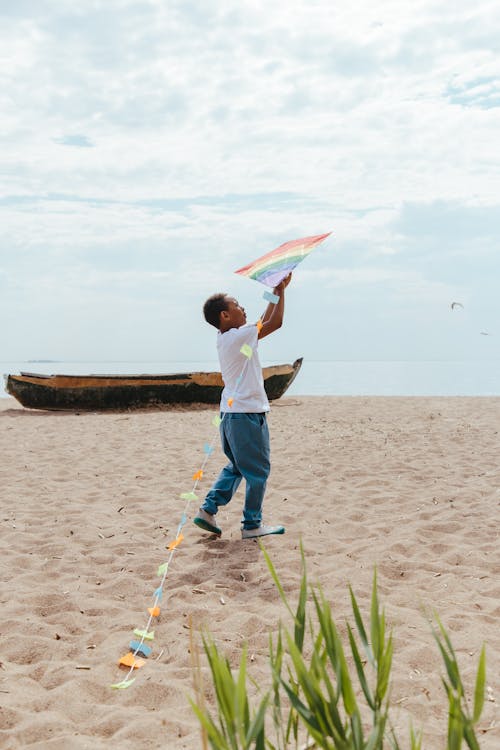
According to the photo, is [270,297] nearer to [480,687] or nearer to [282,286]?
[282,286]

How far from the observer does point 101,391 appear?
1552 cm

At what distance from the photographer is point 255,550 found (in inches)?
192

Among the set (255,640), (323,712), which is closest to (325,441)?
(255,640)

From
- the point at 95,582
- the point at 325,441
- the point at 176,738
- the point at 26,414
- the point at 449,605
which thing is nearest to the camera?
the point at 176,738

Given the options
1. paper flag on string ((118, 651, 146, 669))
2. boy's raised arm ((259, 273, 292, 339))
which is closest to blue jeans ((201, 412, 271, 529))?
boy's raised arm ((259, 273, 292, 339))

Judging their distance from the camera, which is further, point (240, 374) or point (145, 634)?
point (240, 374)

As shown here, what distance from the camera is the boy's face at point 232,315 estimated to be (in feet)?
15.0

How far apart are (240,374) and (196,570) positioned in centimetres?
130

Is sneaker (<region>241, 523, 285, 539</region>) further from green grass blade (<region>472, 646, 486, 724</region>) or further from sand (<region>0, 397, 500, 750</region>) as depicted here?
green grass blade (<region>472, 646, 486, 724</region>)

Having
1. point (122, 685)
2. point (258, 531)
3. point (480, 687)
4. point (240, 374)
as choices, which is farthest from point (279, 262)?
point (480, 687)

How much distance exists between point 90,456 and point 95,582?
4.82 m

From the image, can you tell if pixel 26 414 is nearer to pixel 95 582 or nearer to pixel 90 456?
pixel 90 456

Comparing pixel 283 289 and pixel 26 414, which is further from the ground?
pixel 283 289

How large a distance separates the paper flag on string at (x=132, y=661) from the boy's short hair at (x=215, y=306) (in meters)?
2.26
